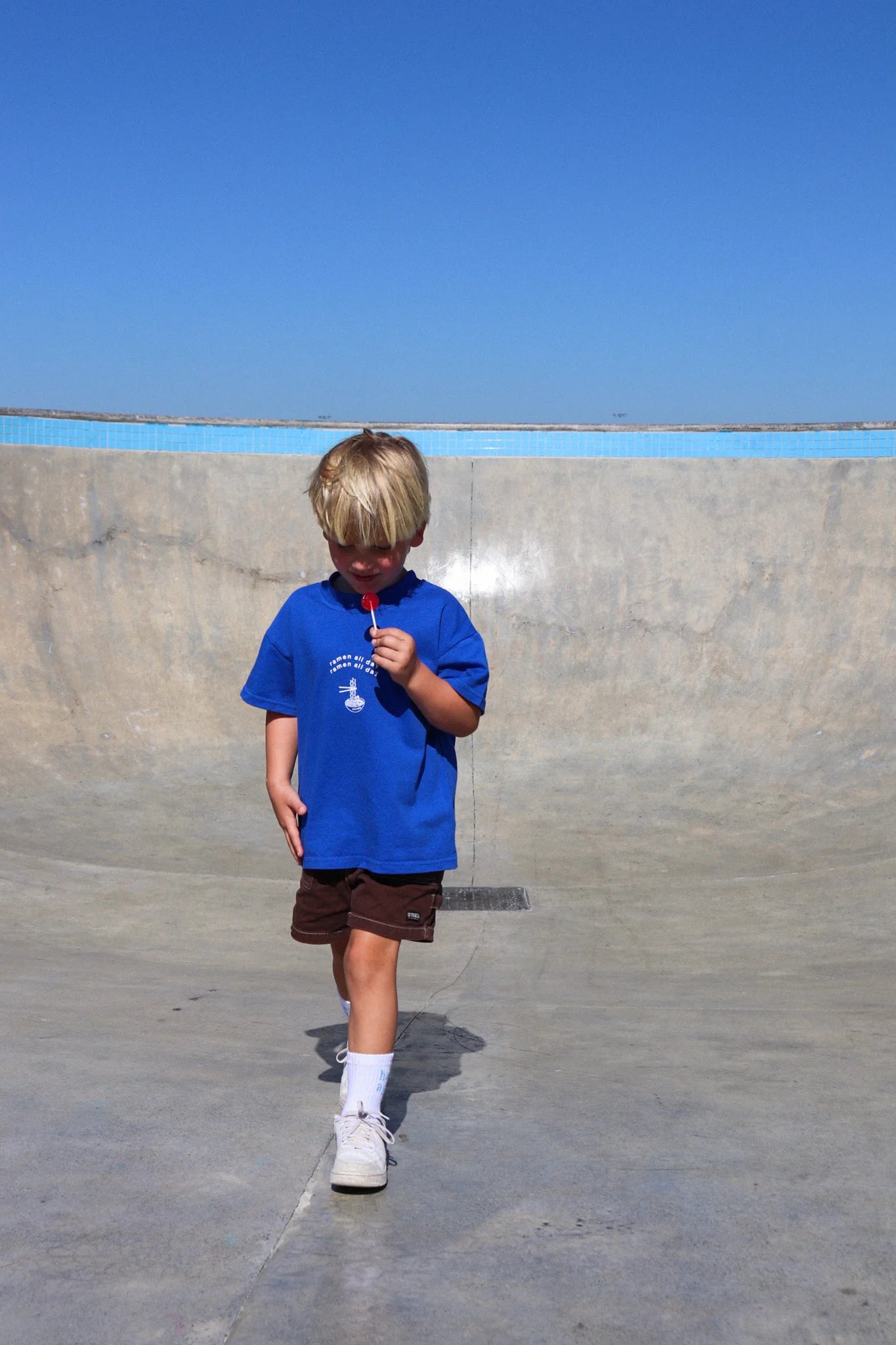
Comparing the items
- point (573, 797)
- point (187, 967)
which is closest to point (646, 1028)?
point (187, 967)

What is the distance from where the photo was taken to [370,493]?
6.56 feet

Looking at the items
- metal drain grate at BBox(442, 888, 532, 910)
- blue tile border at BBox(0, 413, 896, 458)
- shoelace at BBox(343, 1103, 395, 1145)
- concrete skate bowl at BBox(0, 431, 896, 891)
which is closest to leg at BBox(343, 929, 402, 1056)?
shoelace at BBox(343, 1103, 395, 1145)

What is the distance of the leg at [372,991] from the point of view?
203cm

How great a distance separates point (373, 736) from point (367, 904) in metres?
0.31

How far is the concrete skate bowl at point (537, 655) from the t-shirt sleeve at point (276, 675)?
13.0 feet

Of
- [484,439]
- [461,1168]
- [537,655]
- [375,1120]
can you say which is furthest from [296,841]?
[484,439]

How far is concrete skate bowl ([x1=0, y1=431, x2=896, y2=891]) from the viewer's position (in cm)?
669

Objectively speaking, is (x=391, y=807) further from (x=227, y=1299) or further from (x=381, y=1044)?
(x=227, y=1299)

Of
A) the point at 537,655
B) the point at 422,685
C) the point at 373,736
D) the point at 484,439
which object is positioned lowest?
the point at 537,655

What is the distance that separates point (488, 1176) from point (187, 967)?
9.10ft

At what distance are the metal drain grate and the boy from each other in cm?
340

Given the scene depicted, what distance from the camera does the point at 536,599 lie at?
938 centimetres

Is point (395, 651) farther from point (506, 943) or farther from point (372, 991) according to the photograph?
point (506, 943)

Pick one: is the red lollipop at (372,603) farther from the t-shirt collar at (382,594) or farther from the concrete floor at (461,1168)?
the concrete floor at (461,1168)
